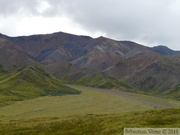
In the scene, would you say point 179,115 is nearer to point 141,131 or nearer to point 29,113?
point 141,131

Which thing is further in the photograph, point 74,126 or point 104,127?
point 74,126

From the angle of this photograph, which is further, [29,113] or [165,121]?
[29,113]

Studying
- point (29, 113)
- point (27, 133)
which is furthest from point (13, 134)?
point (29, 113)

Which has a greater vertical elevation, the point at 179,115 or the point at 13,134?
the point at 179,115

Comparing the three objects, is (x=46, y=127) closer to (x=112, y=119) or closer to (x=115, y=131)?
(x=112, y=119)

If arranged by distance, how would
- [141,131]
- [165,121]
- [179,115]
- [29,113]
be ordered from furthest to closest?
[29,113], [179,115], [165,121], [141,131]

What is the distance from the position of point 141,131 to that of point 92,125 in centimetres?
2084

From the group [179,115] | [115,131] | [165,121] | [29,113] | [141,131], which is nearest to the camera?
[141,131]

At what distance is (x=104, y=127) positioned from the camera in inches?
3061

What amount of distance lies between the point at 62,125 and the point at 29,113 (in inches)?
3687

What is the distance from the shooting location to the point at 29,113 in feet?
582

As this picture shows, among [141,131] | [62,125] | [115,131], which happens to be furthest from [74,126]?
[141,131]

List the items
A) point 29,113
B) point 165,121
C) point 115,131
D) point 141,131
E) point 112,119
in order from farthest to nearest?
point 29,113 < point 112,119 < point 165,121 < point 115,131 < point 141,131

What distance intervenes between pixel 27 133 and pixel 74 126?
11.5 metres
